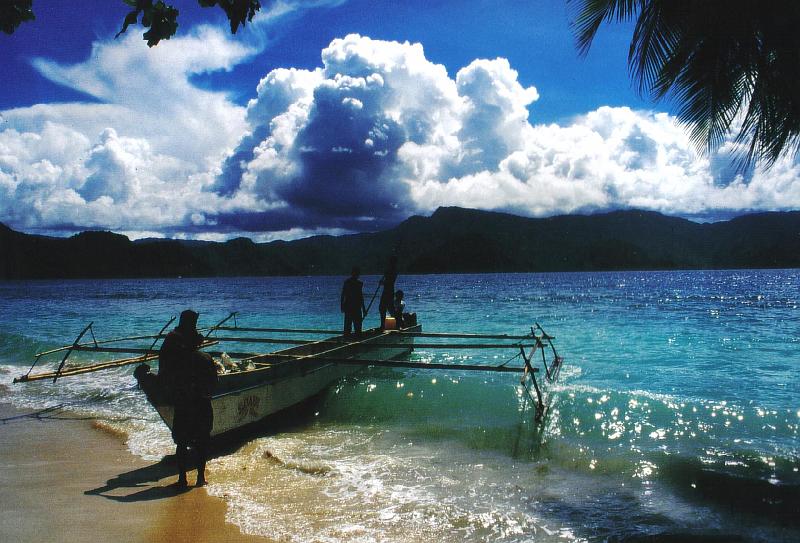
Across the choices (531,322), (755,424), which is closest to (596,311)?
(531,322)

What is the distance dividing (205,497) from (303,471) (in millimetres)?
1303

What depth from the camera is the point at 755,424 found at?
9023 mm

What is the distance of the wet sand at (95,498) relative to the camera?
4.40m

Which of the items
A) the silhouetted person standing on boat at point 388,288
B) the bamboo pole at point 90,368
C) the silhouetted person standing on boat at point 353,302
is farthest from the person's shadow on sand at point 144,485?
the silhouetted person standing on boat at point 388,288

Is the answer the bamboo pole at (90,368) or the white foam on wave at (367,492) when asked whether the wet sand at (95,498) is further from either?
the bamboo pole at (90,368)

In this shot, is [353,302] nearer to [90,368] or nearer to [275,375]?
[275,375]

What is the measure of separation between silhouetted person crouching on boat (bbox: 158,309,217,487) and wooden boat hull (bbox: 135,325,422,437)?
736mm

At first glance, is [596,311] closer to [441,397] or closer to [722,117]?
[441,397]

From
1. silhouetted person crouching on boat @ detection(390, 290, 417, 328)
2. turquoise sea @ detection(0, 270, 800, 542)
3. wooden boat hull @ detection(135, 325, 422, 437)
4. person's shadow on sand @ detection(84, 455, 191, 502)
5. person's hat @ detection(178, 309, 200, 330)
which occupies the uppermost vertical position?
person's hat @ detection(178, 309, 200, 330)

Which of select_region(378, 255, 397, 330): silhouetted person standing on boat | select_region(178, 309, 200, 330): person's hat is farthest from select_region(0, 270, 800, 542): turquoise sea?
select_region(178, 309, 200, 330): person's hat

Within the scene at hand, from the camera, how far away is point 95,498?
518cm

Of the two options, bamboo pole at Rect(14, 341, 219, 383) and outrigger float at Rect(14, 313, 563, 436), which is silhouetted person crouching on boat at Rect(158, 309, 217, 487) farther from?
bamboo pole at Rect(14, 341, 219, 383)

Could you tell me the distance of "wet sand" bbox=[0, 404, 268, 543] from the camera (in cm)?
440

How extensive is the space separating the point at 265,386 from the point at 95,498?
10.2 feet
